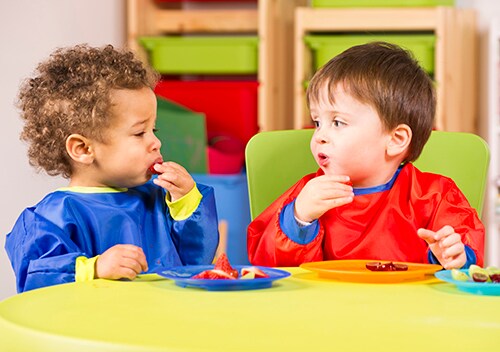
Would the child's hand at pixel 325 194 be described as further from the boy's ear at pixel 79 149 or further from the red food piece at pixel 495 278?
the boy's ear at pixel 79 149

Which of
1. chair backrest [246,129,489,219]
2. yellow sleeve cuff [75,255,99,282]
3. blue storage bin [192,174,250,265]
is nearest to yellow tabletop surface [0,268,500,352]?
yellow sleeve cuff [75,255,99,282]

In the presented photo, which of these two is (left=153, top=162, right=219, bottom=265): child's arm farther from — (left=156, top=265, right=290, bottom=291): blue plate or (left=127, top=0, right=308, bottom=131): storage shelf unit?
(left=127, top=0, right=308, bottom=131): storage shelf unit

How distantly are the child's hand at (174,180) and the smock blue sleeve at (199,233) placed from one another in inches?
1.7

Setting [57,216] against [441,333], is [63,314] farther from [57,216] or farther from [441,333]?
[57,216]

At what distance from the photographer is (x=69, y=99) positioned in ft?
4.75

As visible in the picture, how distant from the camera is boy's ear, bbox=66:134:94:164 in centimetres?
143

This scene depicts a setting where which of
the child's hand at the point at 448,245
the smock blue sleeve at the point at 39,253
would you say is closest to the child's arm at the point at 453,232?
the child's hand at the point at 448,245

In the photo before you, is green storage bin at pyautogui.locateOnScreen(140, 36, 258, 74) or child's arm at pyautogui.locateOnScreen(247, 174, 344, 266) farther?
green storage bin at pyautogui.locateOnScreen(140, 36, 258, 74)

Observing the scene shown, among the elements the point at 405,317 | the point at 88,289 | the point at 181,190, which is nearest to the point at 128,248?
the point at 88,289

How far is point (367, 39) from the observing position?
12.2ft

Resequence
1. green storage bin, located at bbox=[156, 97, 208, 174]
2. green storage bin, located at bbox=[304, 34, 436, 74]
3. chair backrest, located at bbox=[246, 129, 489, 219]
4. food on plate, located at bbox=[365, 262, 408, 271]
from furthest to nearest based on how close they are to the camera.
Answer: green storage bin, located at bbox=[304, 34, 436, 74] → green storage bin, located at bbox=[156, 97, 208, 174] → chair backrest, located at bbox=[246, 129, 489, 219] → food on plate, located at bbox=[365, 262, 408, 271]

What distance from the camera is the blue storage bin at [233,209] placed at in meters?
3.45

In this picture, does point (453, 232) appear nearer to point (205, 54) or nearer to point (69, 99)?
point (69, 99)

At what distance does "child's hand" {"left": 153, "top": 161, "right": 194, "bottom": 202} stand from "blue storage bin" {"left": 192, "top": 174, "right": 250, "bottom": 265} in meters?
2.03
